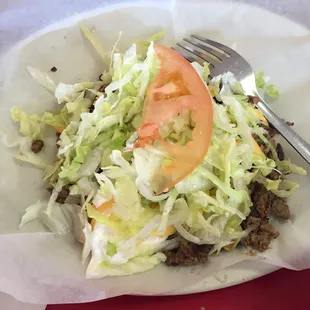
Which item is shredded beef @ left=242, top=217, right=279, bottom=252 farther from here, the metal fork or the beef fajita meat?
the metal fork

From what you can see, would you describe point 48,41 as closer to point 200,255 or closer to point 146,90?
point 146,90

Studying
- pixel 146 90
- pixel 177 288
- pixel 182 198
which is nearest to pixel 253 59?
pixel 146 90

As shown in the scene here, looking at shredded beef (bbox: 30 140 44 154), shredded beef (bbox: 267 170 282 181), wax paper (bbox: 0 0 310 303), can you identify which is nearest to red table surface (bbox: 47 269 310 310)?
wax paper (bbox: 0 0 310 303)

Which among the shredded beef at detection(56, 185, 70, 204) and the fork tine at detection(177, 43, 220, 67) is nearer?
the shredded beef at detection(56, 185, 70, 204)

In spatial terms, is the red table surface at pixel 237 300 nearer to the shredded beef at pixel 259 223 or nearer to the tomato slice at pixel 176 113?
the shredded beef at pixel 259 223

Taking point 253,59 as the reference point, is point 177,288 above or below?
below

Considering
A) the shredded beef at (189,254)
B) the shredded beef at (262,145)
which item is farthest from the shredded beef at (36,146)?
→ the shredded beef at (262,145)
